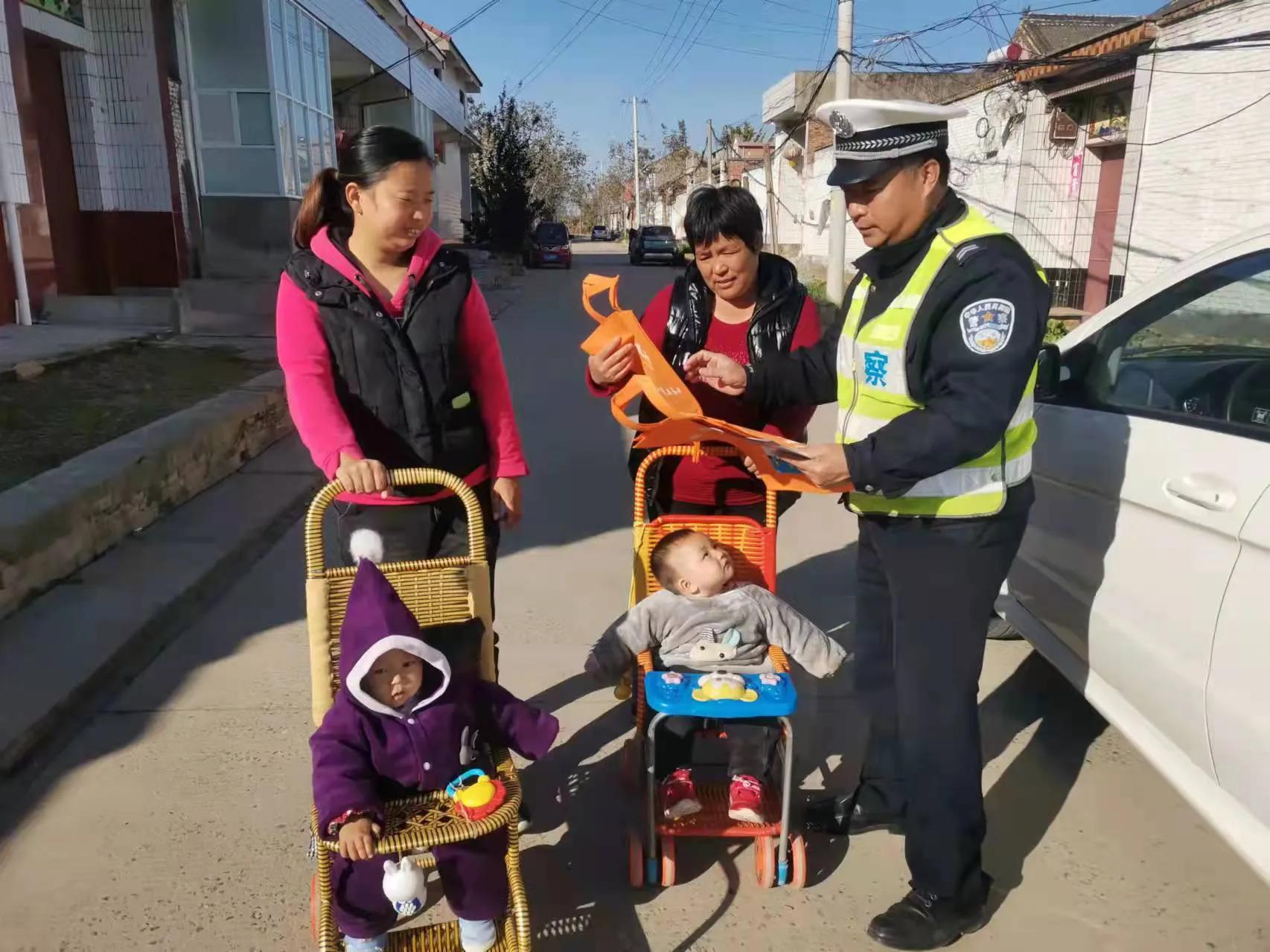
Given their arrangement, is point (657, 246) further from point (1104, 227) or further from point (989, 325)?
point (989, 325)

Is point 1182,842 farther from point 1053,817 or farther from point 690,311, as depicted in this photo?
point 690,311

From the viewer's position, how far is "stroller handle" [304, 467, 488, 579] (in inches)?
91.7

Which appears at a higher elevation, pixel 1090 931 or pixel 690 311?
pixel 690 311

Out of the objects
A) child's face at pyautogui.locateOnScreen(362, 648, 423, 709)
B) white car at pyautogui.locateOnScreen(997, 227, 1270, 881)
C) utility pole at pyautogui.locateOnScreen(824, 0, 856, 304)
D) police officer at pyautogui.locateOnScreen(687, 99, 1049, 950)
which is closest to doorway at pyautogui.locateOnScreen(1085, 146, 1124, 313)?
utility pole at pyautogui.locateOnScreen(824, 0, 856, 304)

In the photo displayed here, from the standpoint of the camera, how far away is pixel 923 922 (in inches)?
91.5

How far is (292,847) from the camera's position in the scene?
8.86 ft

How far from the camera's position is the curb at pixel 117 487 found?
3941mm

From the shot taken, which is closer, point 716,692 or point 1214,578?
point 1214,578

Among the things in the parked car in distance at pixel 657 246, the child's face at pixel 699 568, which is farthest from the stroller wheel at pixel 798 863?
the parked car in distance at pixel 657 246

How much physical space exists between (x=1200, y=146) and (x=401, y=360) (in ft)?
36.2

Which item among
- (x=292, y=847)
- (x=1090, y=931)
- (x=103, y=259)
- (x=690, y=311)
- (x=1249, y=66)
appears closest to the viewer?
(x=1090, y=931)

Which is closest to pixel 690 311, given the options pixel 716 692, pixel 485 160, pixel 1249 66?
pixel 716 692

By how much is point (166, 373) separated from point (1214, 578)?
26.7 feet

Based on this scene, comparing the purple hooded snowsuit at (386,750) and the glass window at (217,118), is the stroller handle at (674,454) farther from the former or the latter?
the glass window at (217,118)
